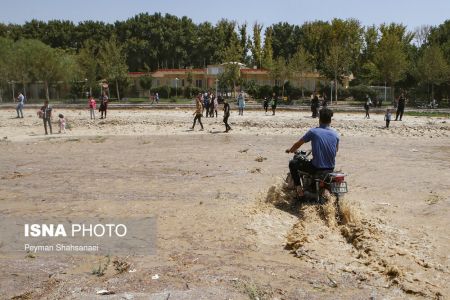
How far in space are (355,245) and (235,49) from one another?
51.7 m

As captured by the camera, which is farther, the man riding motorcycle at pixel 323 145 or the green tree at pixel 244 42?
the green tree at pixel 244 42

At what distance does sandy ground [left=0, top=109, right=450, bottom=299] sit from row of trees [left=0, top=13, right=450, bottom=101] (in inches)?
1293

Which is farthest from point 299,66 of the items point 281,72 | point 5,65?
point 5,65

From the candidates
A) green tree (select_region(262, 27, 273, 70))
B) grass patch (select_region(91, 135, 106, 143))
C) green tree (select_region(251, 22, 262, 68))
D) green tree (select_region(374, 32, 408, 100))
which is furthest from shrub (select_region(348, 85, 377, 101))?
grass patch (select_region(91, 135, 106, 143))

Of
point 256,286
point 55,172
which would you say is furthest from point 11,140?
point 256,286

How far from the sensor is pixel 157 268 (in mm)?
6062

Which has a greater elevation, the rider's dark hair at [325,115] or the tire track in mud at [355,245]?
the rider's dark hair at [325,115]

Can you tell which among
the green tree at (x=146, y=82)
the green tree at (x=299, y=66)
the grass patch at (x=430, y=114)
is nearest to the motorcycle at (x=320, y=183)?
the grass patch at (x=430, y=114)

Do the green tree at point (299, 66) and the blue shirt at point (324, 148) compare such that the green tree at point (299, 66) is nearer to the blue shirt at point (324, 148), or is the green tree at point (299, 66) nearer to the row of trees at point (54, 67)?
the row of trees at point (54, 67)

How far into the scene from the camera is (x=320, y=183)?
25.7 feet

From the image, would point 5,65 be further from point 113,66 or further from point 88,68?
point 113,66

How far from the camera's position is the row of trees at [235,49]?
49.4 meters

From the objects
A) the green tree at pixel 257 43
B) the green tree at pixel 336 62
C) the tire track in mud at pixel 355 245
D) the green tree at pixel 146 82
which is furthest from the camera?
the green tree at pixel 257 43

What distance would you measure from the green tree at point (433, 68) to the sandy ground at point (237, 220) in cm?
2779
